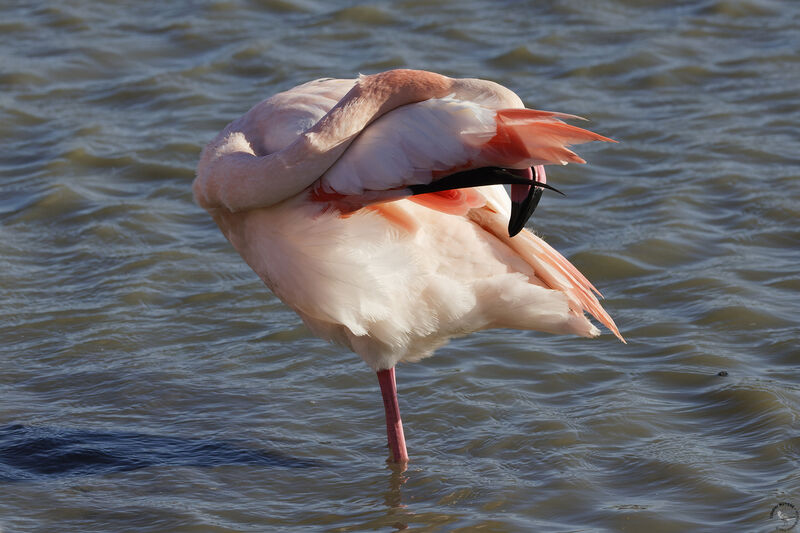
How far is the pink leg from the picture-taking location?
15.4ft

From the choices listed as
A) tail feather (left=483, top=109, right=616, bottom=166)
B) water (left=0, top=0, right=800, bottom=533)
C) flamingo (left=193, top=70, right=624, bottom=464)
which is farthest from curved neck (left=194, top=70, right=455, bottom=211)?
water (left=0, top=0, right=800, bottom=533)

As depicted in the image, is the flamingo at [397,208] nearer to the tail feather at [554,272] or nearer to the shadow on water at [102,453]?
the tail feather at [554,272]

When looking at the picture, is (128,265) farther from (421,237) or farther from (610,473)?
(610,473)

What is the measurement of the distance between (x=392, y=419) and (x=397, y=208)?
2.91 feet

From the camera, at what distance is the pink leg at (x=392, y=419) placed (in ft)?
15.4

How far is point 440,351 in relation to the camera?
225 inches

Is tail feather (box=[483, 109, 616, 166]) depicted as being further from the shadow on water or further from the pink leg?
the shadow on water

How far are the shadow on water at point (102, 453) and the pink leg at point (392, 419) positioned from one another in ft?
0.98

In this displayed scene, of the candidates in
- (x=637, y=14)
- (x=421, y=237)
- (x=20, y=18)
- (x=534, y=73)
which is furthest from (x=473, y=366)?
(x=20, y=18)

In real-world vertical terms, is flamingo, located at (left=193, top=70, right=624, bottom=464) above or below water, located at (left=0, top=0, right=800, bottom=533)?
above

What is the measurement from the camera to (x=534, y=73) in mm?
8719

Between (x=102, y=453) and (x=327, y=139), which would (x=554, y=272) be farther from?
(x=102, y=453)

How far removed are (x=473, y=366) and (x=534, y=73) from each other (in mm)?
3703

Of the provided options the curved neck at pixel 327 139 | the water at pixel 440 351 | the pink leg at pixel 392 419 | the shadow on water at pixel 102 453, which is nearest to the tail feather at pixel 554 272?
the water at pixel 440 351
